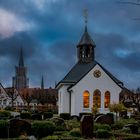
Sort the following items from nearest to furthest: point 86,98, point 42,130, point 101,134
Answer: point 101,134 → point 42,130 → point 86,98

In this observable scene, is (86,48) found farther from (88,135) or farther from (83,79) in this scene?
(88,135)

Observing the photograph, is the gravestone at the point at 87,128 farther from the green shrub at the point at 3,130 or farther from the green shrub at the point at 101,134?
the green shrub at the point at 3,130

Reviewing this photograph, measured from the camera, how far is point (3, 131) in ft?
73.6

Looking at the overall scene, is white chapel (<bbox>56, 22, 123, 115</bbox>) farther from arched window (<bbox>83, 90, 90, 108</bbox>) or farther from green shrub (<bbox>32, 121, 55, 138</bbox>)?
green shrub (<bbox>32, 121, 55, 138</bbox>)

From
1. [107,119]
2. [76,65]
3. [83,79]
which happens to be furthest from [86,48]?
[107,119]

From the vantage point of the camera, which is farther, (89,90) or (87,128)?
(89,90)

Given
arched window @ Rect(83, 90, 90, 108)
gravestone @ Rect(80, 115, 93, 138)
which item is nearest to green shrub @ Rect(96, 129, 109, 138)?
gravestone @ Rect(80, 115, 93, 138)

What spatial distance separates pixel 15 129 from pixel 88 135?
3.84m

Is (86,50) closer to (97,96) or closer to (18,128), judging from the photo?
(97,96)

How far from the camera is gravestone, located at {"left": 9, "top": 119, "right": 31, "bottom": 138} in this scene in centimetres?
2238

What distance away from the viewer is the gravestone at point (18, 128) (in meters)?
22.4

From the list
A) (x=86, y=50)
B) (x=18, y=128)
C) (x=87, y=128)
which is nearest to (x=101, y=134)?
(x=87, y=128)

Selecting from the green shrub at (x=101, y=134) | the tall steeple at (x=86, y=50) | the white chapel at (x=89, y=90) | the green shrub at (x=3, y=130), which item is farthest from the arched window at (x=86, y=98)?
the green shrub at (x=3, y=130)

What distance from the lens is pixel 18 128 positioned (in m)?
22.5
